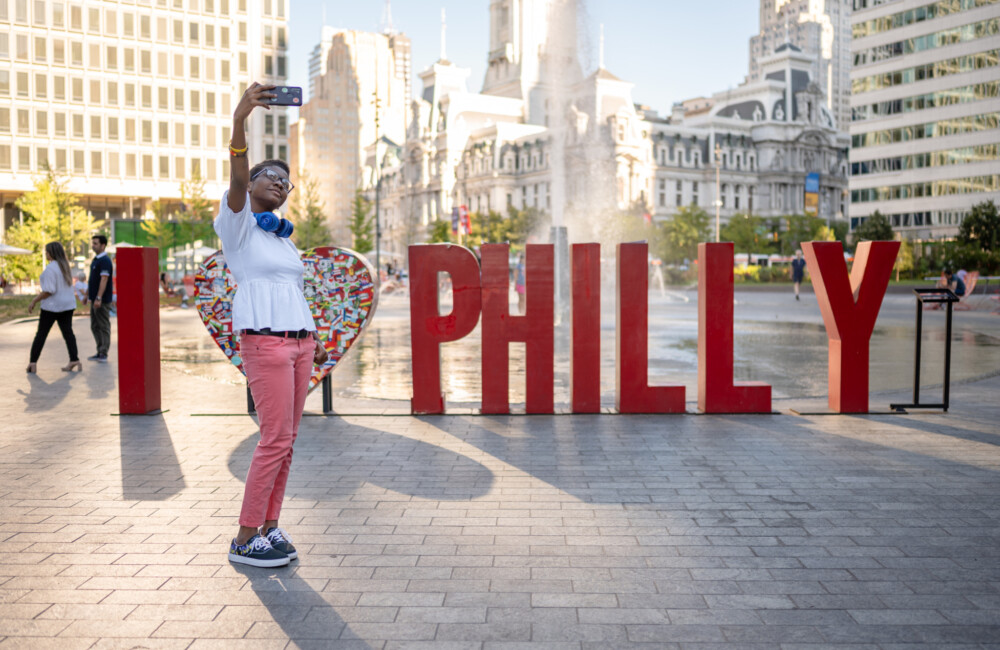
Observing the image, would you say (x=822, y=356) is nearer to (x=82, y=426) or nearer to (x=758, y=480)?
(x=758, y=480)

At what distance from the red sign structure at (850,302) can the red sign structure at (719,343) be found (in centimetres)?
68

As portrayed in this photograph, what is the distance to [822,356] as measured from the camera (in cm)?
1379

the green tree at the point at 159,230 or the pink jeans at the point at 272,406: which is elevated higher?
the green tree at the point at 159,230

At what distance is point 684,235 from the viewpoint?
68.8m

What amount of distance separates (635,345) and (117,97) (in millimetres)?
62939

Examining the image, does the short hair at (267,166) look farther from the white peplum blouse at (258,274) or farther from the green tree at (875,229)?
the green tree at (875,229)

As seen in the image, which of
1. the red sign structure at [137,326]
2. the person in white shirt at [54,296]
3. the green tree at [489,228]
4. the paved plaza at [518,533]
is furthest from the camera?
the green tree at [489,228]

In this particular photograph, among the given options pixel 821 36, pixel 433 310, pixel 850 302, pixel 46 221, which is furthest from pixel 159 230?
pixel 821 36

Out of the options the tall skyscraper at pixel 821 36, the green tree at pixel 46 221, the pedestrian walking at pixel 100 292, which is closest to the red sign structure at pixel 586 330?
the pedestrian walking at pixel 100 292

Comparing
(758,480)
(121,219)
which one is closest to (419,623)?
(758,480)

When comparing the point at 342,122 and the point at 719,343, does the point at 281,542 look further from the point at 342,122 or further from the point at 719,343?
the point at 342,122

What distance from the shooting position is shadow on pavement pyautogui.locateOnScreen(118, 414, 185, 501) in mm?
5453

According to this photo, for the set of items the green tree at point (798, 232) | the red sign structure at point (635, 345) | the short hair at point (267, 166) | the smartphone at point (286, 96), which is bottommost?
the red sign structure at point (635, 345)

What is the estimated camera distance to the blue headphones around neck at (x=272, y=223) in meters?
4.00
